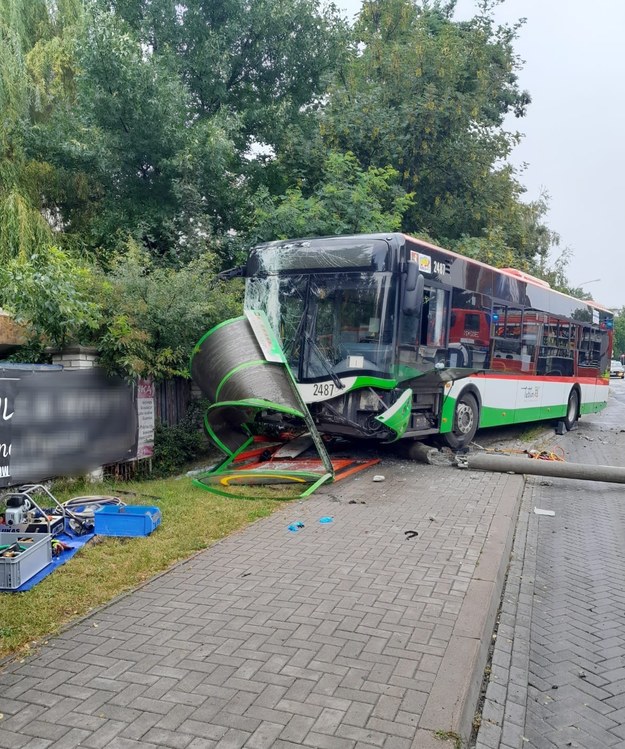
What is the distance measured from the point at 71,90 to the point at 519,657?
15.7 metres

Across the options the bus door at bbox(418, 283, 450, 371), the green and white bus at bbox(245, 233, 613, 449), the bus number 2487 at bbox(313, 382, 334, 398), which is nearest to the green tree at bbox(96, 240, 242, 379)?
the green and white bus at bbox(245, 233, 613, 449)

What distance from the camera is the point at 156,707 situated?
351 cm

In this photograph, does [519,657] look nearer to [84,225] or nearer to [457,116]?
[84,225]

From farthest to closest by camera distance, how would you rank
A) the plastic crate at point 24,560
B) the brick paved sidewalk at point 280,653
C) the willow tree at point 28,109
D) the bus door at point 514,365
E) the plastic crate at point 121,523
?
the bus door at point 514,365, the willow tree at point 28,109, the plastic crate at point 121,523, the plastic crate at point 24,560, the brick paved sidewalk at point 280,653

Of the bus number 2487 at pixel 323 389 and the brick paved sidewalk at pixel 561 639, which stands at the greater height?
the bus number 2487 at pixel 323 389

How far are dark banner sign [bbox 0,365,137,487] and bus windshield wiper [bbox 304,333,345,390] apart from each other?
274 centimetres

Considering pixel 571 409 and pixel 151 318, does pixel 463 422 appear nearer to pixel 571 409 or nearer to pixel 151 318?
pixel 151 318

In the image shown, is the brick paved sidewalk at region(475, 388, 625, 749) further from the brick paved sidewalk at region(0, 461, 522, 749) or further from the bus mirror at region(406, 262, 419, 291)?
the bus mirror at region(406, 262, 419, 291)

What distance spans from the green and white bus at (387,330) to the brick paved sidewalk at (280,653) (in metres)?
3.32

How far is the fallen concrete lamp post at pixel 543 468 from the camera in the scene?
997cm

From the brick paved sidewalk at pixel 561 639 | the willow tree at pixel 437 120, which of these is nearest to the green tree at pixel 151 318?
the brick paved sidewalk at pixel 561 639

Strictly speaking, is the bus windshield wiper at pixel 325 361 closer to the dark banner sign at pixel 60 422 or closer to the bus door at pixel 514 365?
the dark banner sign at pixel 60 422

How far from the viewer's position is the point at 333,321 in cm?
1012

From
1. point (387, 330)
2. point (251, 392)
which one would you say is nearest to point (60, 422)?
point (251, 392)
